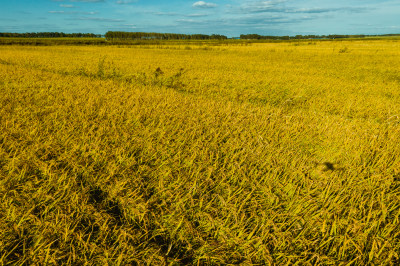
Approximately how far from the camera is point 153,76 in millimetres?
8148

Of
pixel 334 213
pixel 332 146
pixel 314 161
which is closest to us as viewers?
pixel 334 213

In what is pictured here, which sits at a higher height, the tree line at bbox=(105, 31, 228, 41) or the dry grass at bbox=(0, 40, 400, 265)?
the tree line at bbox=(105, 31, 228, 41)

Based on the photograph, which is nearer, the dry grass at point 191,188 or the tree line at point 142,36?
the dry grass at point 191,188

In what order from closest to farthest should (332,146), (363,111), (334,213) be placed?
(334,213) < (332,146) < (363,111)

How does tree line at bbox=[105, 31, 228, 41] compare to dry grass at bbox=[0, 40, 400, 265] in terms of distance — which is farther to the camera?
tree line at bbox=[105, 31, 228, 41]

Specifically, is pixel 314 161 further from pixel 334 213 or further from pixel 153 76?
pixel 153 76

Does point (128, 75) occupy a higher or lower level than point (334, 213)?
higher

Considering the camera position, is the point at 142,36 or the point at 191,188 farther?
the point at 142,36

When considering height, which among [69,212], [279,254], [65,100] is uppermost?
[65,100]

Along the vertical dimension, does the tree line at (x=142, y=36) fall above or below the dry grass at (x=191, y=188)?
above

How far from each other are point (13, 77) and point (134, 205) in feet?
22.7

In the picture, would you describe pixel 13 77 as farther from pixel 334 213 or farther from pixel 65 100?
pixel 334 213

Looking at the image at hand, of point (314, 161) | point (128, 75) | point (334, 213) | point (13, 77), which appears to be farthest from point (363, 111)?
point (13, 77)

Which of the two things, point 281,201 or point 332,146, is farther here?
point 332,146
